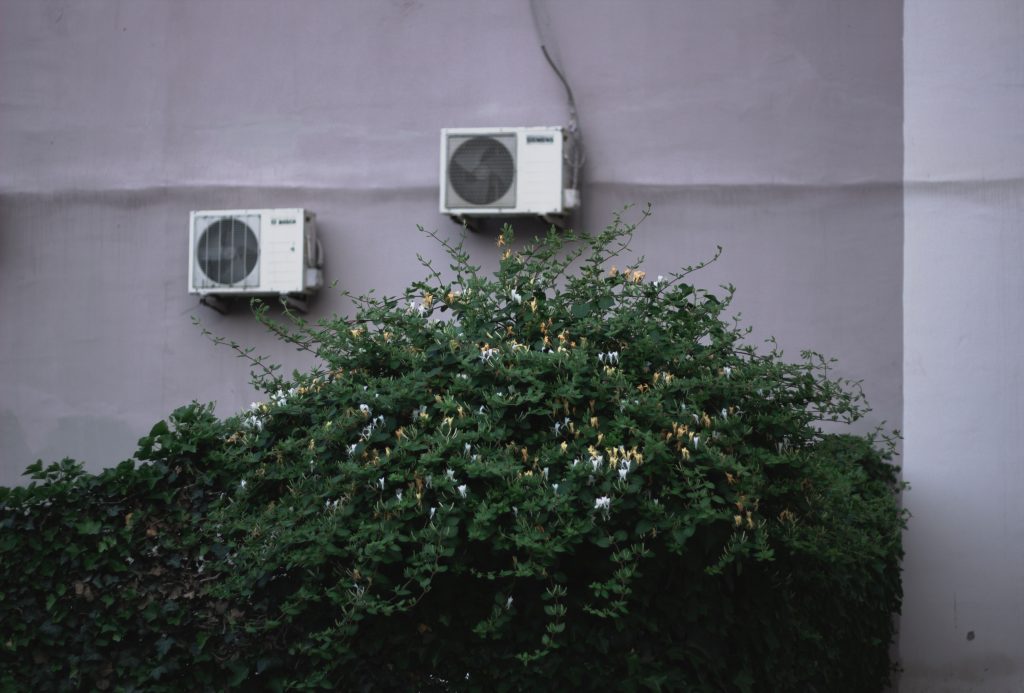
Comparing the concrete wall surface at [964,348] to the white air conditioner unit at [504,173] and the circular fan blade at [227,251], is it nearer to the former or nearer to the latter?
the white air conditioner unit at [504,173]

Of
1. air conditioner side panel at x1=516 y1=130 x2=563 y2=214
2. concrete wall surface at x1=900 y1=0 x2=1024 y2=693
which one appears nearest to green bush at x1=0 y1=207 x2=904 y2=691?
air conditioner side panel at x1=516 y1=130 x2=563 y2=214

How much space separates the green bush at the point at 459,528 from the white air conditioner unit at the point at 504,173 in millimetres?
2735

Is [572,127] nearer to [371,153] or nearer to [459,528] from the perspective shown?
[371,153]

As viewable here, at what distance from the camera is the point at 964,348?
702 centimetres

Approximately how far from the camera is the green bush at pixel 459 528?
392 centimetres

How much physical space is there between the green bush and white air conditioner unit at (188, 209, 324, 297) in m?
2.90

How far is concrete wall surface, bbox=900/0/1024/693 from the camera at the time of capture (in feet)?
22.8

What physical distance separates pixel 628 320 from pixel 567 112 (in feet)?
10.7

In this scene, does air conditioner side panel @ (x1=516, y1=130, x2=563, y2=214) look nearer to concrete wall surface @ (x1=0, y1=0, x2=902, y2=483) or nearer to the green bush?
concrete wall surface @ (x1=0, y1=0, x2=902, y2=483)

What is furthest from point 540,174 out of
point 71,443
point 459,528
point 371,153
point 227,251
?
point 459,528

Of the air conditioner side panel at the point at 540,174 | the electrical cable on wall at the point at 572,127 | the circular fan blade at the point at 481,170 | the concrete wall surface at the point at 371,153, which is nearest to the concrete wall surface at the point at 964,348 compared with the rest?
the concrete wall surface at the point at 371,153

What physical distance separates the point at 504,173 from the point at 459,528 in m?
3.63

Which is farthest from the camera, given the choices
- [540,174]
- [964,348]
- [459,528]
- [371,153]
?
[371,153]

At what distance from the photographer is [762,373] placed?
14.2ft
